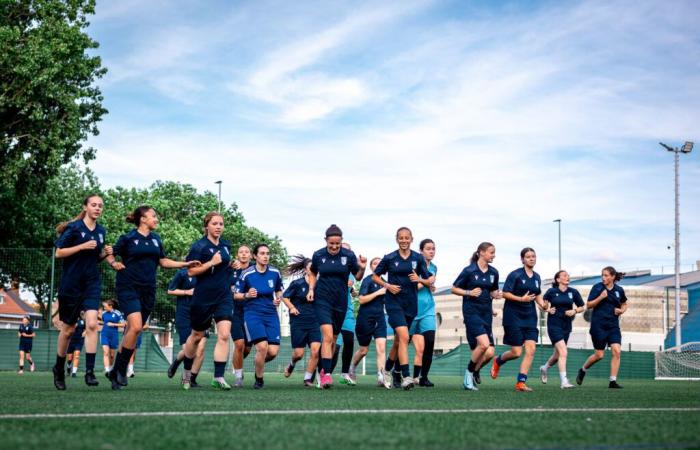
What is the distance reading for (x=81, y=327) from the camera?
22547mm

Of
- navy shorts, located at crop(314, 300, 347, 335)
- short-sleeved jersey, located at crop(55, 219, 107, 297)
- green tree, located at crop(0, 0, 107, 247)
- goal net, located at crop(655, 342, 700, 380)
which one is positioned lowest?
goal net, located at crop(655, 342, 700, 380)

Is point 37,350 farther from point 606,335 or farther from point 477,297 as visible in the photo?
point 477,297

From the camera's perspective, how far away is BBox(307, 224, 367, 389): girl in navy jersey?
12133mm

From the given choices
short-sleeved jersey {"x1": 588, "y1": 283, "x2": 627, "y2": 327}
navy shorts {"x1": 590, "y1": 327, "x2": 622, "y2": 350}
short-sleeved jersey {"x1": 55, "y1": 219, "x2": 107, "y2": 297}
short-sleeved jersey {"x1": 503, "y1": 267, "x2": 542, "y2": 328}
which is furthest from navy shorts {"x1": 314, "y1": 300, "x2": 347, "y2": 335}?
navy shorts {"x1": 590, "y1": 327, "x2": 622, "y2": 350}

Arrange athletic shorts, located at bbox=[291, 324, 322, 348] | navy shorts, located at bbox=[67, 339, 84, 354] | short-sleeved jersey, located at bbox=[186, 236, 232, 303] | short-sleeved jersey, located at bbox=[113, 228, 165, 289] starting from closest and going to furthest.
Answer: short-sleeved jersey, located at bbox=[113, 228, 165, 289]
short-sleeved jersey, located at bbox=[186, 236, 232, 303]
athletic shorts, located at bbox=[291, 324, 322, 348]
navy shorts, located at bbox=[67, 339, 84, 354]

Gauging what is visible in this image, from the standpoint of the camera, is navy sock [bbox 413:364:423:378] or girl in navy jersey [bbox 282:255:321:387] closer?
navy sock [bbox 413:364:423:378]

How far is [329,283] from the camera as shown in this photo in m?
12.3

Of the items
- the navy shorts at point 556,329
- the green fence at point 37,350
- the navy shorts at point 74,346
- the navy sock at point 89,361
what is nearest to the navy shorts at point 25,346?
the green fence at point 37,350

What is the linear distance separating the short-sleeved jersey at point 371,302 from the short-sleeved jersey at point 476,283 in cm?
177

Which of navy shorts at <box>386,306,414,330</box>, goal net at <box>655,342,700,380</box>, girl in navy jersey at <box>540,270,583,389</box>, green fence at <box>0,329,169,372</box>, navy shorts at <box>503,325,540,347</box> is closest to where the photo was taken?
navy shorts at <box>386,306,414,330</box>

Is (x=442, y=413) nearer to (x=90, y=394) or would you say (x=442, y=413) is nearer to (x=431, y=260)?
(x=90, y=394)

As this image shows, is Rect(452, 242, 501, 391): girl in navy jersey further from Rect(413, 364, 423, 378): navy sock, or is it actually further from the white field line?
the white field line

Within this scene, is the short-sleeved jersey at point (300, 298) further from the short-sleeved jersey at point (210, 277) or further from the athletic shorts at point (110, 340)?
the athletic shorts at point (110, 340)

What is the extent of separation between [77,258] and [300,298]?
16.1ft
